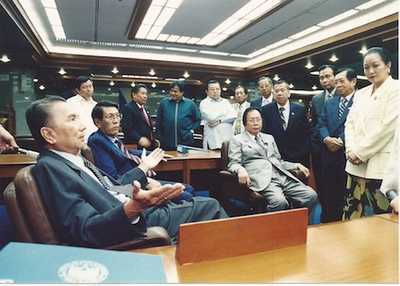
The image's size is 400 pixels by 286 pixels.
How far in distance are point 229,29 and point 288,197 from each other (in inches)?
55.0

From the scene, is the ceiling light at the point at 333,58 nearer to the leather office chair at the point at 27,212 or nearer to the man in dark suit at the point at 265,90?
the man in dark suit at the point at 265,90

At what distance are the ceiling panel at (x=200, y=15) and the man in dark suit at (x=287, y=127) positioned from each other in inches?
34.3

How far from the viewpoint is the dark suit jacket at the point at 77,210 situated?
0.94m

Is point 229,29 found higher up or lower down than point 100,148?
higher up

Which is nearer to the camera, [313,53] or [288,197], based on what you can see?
[288,197]

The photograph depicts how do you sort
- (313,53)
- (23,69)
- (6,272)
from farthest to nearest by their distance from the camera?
(23,69)
(313,53)
(6,272)

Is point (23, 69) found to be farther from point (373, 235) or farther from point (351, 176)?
point (373, 235)

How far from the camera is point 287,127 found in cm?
279

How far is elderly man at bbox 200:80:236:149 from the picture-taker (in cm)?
394

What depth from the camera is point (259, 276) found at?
75 centimetres

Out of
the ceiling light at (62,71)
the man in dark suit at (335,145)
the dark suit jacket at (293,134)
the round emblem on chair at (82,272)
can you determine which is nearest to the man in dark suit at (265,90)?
the dark suit jacket at (293,134)

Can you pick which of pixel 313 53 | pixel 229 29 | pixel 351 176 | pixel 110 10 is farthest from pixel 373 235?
pixel 313 53

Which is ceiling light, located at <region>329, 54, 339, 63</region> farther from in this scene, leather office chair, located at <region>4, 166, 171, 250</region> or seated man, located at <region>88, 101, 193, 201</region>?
leather office chair, located at <region>4, 166, 171, 250</region>

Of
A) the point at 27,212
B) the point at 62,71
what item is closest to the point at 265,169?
the point at 27,212
